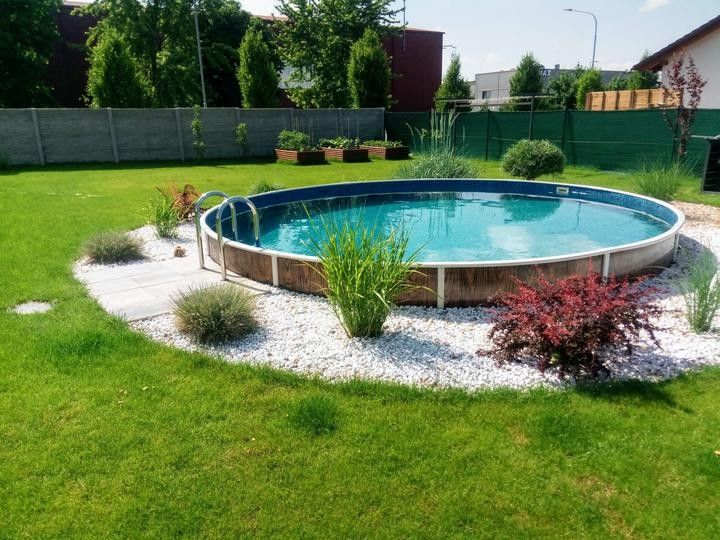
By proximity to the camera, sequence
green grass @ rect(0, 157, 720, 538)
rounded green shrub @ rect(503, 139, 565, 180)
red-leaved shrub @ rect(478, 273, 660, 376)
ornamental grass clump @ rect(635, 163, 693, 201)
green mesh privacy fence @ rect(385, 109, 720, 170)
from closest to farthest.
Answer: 1. green grass @ rect(0, 157, 720, 538)
2. red-leaved shrub @ rect(478, 273, 660, 376)
3. ornamental grass clump @ rect(635, 163, 693, 201)
4. rounded green shrub @ rect(503, 139, 565, 180)
5. green mesh privacy fence @ rect(385, 109, 720, 170)

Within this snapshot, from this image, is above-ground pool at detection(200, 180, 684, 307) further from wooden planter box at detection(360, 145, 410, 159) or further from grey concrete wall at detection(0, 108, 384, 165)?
grey concrete wall at detection(0, 108, 384, 165)

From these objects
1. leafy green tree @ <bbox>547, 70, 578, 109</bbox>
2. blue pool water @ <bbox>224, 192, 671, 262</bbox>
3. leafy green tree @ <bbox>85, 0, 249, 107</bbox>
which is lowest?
blue pool water @ <bbox>224, 192, 671, 262</bbox>

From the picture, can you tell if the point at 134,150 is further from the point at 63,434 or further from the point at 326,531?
the point at 326,531

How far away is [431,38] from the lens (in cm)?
3709

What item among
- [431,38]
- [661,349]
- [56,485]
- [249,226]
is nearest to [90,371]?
[56,485]

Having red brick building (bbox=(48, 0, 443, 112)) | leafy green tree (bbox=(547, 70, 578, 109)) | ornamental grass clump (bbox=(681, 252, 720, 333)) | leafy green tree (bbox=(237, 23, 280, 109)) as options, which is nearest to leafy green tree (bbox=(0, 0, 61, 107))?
red brick building (bbox=(48, 0, 443, 112))

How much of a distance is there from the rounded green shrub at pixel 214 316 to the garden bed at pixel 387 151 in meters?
16.6

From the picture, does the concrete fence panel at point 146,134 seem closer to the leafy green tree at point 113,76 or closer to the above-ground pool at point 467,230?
the leafy green tree at point 113,76

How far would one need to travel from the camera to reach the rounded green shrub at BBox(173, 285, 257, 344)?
15.0ft

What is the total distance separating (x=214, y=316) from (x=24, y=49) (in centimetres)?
2824

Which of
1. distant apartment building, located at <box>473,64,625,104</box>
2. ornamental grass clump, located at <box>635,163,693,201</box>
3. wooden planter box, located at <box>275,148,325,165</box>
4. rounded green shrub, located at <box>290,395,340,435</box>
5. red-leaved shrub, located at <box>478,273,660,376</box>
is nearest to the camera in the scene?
rounded green shrub, located at <box>290,395,340,435</box>

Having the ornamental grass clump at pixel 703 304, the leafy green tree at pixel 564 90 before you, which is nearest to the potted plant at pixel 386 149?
the leafy green tree at pixel 564 90

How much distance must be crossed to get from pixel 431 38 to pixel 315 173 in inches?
974

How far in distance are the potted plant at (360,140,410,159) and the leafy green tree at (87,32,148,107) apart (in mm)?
8862
